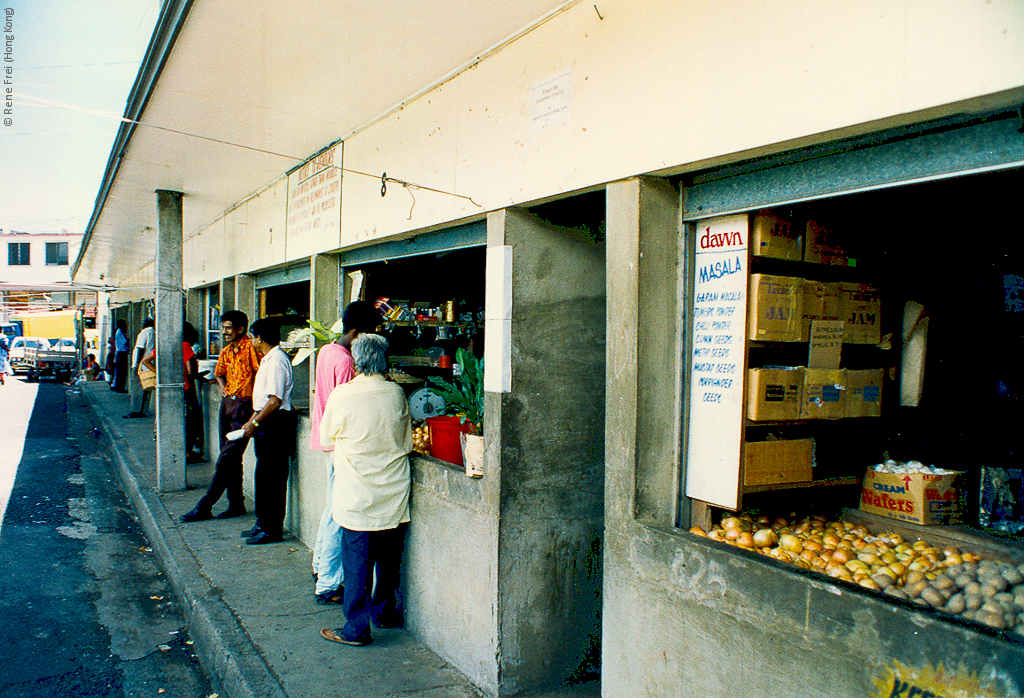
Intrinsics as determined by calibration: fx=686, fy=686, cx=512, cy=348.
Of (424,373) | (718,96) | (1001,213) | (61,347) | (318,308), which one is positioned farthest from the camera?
(61,347)

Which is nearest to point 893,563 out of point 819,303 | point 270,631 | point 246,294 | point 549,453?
point 819,303

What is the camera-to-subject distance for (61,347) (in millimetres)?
27312

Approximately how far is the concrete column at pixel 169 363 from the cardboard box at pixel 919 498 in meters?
7.52

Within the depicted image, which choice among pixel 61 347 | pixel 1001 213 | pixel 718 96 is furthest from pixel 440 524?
pixel 61 347

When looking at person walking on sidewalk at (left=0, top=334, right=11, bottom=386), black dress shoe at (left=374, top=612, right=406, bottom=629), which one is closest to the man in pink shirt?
black dress shoe at (left=374, top=612, right=406, bottom=629)

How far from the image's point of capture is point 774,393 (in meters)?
3.03

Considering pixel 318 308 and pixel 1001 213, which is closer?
pixel 1001 213

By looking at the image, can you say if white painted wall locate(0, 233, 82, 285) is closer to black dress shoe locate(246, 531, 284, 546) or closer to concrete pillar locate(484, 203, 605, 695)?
black dress shoe locate(246, 531, 284, 546)

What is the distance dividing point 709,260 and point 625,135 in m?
0.66

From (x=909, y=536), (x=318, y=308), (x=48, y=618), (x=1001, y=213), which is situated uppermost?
(x=1001, y=213)

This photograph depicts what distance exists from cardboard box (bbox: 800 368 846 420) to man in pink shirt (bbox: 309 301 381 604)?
9.56ft

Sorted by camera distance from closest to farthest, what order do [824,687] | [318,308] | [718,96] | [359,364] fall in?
[824,687] → [718,96] → [359,364] → [318,308]

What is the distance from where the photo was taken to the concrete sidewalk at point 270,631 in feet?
12.6

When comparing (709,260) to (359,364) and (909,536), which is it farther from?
(359,364)
